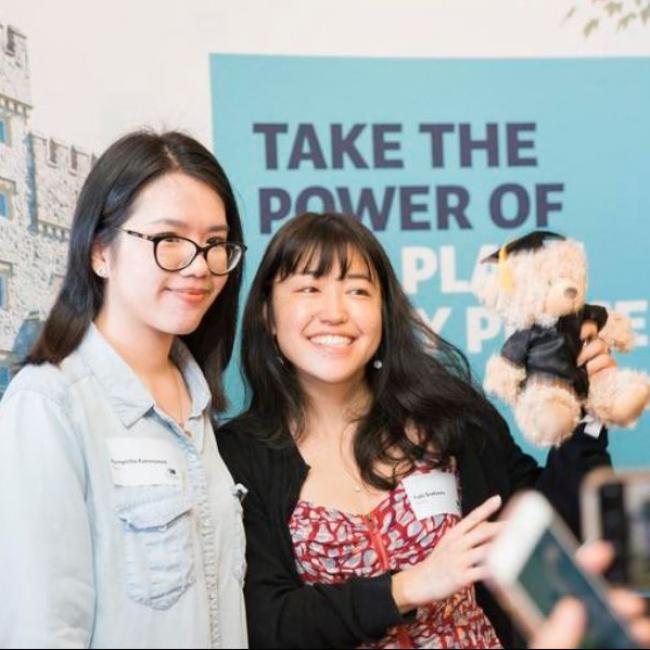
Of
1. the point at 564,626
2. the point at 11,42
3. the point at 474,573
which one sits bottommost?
the point at 474,573

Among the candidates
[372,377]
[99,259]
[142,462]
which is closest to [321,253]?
[372,377]

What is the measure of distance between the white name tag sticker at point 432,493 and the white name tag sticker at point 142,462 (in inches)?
16.6

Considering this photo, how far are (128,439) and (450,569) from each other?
50 centimetres

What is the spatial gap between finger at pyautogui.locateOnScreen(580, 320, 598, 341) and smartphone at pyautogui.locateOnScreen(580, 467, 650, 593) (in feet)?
2.34

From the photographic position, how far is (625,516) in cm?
90

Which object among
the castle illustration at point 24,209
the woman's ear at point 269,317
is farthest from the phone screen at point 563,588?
the castle illustration at point 24,209

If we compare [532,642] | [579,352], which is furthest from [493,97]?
[532,642]

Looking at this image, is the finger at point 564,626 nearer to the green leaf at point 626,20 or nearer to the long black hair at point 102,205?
the long black hair at point 102,205

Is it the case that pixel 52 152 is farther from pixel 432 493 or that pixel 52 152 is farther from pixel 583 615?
pixel 583 615

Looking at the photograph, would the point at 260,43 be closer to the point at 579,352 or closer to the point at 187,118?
the point at 187,118

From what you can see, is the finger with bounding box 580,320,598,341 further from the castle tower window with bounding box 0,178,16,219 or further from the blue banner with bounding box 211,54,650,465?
the castle tower window with bounding box 0,178,16,219

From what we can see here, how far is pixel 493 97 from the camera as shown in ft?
7.43

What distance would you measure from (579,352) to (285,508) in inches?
21.5

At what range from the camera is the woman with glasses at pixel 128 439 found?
125 cm
